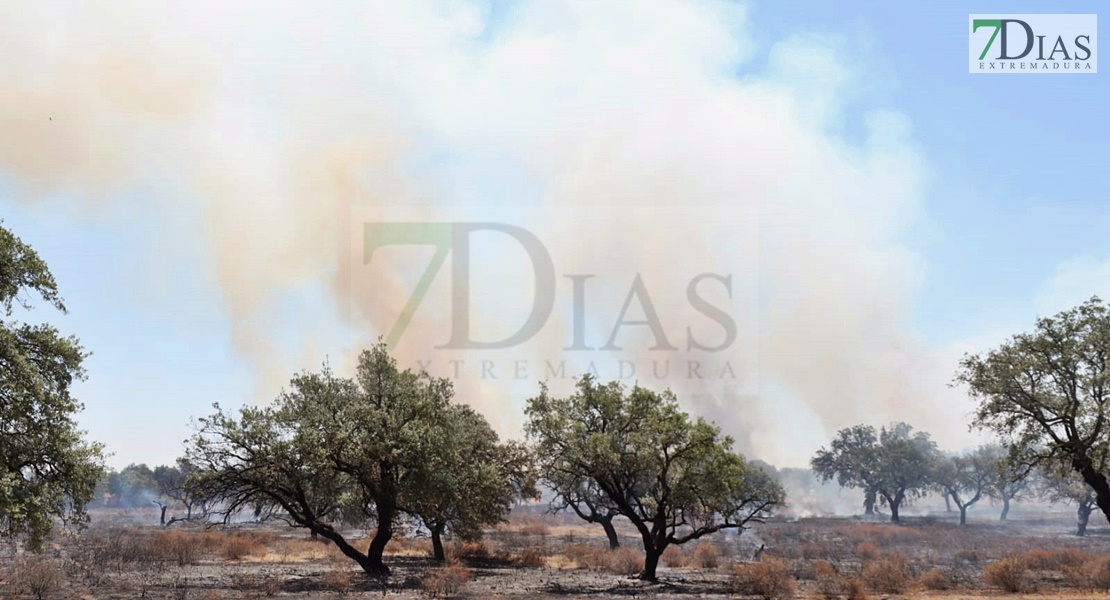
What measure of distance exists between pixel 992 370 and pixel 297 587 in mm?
37383

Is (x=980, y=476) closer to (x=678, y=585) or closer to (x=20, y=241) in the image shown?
(x=678, y=585)

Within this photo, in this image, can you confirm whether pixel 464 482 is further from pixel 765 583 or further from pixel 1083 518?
pixel 1083 518

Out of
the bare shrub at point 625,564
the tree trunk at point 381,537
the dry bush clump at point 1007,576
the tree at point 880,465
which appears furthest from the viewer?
the tree at point 880,465

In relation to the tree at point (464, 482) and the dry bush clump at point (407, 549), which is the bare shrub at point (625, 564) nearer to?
the tree at point (464, 482)

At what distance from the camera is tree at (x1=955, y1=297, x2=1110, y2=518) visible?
38750 millimetres

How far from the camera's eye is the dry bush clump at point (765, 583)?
1401 inches

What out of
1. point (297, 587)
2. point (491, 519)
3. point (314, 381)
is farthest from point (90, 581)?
point (491, 519)

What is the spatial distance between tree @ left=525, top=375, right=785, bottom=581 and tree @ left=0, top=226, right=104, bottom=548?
72.0ft

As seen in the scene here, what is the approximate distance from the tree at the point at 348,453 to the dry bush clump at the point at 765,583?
15.0m

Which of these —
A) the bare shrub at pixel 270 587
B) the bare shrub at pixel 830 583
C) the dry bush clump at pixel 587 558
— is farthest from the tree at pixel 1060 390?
the bare shrub at pixel 270 587

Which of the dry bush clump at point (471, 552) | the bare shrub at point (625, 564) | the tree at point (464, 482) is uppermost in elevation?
the tree at point (464, 482)

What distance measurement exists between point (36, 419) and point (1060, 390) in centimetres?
4628

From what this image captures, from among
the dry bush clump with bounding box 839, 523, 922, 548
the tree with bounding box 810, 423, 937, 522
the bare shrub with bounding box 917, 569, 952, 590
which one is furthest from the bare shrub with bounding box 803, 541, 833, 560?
the tree with bounding box 810, 423, 937, 522

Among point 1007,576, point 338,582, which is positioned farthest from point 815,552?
point 338,582
